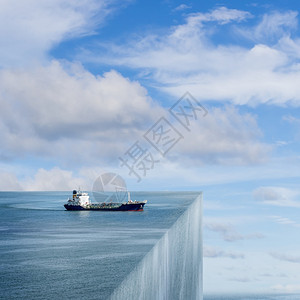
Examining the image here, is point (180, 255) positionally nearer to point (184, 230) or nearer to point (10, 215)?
point (184, 230)

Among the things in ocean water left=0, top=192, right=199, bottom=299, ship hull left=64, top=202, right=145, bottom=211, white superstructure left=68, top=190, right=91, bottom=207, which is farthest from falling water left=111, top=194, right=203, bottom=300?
white superstructure left=68, top=190, right=91, bottom=207

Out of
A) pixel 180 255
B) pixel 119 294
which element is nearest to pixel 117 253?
pixel 119 294

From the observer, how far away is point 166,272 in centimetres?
1163

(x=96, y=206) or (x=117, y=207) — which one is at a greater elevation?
(x=96, y=206)

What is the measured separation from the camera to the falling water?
795 centimetres

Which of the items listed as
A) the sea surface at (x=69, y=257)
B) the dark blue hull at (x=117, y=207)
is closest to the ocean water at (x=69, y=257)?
the sea surface at (x=69, y=257)

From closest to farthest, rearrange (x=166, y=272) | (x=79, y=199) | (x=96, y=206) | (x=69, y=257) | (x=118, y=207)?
(x=69, y=257), (x=166, y=272), (x=118, y=207), (x=96, y=206), (x=79, y=199)

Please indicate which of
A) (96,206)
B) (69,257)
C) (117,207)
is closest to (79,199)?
(96,206)

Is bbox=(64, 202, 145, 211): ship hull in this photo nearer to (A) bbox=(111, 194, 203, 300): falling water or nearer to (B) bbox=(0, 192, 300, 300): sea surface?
(A) bbox=(111, 194, 203, 300): falling water

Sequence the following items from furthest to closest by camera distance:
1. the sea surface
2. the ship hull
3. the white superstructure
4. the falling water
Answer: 1. the white superstructure
2. the ship hull
3. the falling water
4. the sea surface

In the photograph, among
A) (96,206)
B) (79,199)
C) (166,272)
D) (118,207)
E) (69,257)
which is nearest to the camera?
(69,257)

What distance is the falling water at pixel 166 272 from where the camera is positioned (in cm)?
795

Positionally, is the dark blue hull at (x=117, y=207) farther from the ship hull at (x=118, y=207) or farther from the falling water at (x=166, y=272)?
the falling water at (x=166, y=272)

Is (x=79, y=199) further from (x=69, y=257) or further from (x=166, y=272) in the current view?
(x=69, y=257)
